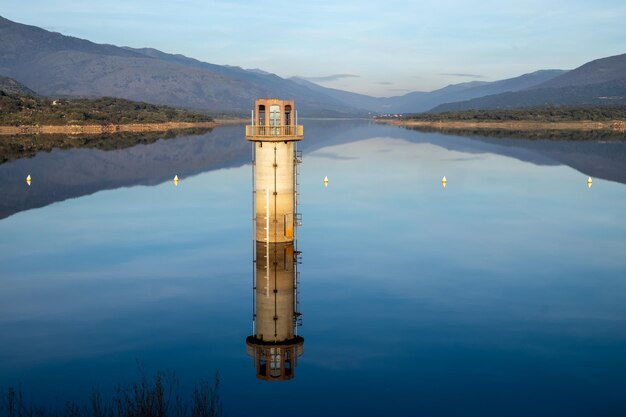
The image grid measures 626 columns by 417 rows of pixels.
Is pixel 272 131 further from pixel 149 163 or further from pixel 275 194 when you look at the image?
pixel 149 163

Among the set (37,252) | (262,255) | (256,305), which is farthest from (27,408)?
(37,252)

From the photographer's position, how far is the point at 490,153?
395ft

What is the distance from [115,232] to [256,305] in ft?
66.8

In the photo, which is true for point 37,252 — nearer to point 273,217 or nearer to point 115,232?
point 115,232

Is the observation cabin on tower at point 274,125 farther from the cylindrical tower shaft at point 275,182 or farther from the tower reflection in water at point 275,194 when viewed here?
the cylindrical tower shaft at point 275,182

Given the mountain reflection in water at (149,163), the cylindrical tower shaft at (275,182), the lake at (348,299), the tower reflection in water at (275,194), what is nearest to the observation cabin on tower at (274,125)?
the tower reflection in water at (275,194)

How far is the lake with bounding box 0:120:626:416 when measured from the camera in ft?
75.8

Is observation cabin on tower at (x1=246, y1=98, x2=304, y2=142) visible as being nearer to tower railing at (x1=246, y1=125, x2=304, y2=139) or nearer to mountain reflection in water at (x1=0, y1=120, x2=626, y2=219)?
tower railing at (x1=246, y1=125, x2=304, y2=139)

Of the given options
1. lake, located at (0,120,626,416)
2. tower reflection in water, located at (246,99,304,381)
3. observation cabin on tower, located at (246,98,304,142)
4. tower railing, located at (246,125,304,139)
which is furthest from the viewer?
tower railing, located at (246,125,304,139)

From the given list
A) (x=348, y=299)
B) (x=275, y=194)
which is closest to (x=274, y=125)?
(x=275, y=194)

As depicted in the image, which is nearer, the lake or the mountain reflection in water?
the lake

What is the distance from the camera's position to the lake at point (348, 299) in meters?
23.1

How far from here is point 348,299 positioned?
3253 cm

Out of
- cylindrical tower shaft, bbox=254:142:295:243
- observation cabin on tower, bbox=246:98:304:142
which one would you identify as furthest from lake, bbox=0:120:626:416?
observation cabin on tower, bbox=246:98:304:142
